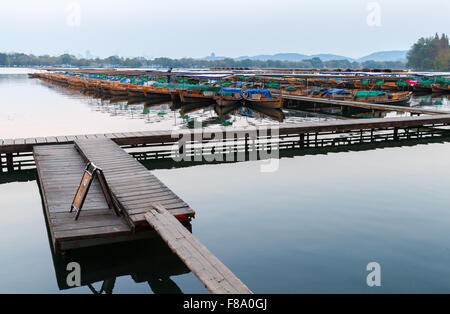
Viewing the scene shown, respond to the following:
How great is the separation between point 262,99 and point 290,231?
100ft

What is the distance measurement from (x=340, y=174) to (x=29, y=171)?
1126 cm

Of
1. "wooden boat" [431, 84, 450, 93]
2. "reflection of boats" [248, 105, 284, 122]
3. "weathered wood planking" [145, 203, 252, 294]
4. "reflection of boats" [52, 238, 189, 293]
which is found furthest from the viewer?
"wooden boat" [431, 84, 450, 93]

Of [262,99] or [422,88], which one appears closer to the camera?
[262,99]

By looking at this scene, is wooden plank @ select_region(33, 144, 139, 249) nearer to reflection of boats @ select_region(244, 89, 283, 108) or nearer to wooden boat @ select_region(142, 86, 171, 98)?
reflection of boats @ select_region(244, 89, 283, 108)

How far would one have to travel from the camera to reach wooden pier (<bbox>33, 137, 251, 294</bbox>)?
644cm

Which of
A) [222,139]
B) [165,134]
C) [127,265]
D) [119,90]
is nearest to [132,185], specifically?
[127,265]

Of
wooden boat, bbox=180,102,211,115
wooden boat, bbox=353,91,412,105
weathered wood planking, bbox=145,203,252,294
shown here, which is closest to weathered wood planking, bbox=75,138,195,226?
weathered wood planking, bbox=145,203,252,294

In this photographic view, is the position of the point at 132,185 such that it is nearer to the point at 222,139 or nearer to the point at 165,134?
the point at 165,134

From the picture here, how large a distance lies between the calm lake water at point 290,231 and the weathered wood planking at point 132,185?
2.91ft

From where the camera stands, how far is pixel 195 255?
6.74 metres

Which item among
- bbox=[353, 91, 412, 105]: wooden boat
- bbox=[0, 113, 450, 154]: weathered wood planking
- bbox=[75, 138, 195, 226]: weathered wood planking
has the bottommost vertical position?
bbox=[75, 138, 195, 226]: weathered wood planking

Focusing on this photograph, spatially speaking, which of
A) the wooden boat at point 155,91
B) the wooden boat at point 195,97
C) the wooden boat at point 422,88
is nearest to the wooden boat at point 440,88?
the wooden boat at point 422,88

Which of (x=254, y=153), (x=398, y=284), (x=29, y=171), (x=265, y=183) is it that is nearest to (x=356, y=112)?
(x=254, y=153)

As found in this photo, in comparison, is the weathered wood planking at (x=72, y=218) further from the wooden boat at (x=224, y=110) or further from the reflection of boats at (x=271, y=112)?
the wooden boat at (x=224, y=110)
